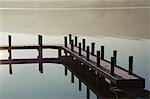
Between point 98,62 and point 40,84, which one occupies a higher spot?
point 98,62

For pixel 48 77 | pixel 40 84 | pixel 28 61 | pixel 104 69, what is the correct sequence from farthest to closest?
pixel 28 61
pixel 48 77
pixel 40 84
pixel 104 69

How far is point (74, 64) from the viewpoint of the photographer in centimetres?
527

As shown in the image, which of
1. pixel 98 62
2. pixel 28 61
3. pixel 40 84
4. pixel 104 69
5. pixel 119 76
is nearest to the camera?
pixel 119 76

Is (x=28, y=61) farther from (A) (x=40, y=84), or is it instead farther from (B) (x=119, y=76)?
(B) (x=119, y=76)

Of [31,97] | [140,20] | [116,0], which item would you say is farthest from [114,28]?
[31,97]

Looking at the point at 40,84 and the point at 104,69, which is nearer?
the point at 104,69

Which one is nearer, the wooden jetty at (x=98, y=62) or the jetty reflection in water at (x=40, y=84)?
the wooden jetty at (x=98, y=62)

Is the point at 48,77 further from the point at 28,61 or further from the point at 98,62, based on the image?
the point at 98,62

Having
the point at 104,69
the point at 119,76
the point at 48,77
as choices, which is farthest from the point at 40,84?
the point at 119,76

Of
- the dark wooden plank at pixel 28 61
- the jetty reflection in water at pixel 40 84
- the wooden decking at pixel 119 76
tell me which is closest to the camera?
the wooden decking at pixel 119 76

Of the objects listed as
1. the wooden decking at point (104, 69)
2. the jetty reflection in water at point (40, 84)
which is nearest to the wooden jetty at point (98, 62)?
the wooden decking at point (104, 69)

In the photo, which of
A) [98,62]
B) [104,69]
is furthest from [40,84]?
[104,69]

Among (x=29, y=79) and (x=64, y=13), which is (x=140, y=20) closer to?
(x=64, y=13)

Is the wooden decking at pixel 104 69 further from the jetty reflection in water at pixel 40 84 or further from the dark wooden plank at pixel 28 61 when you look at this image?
the jetty reflection in water at pixel 40 84
